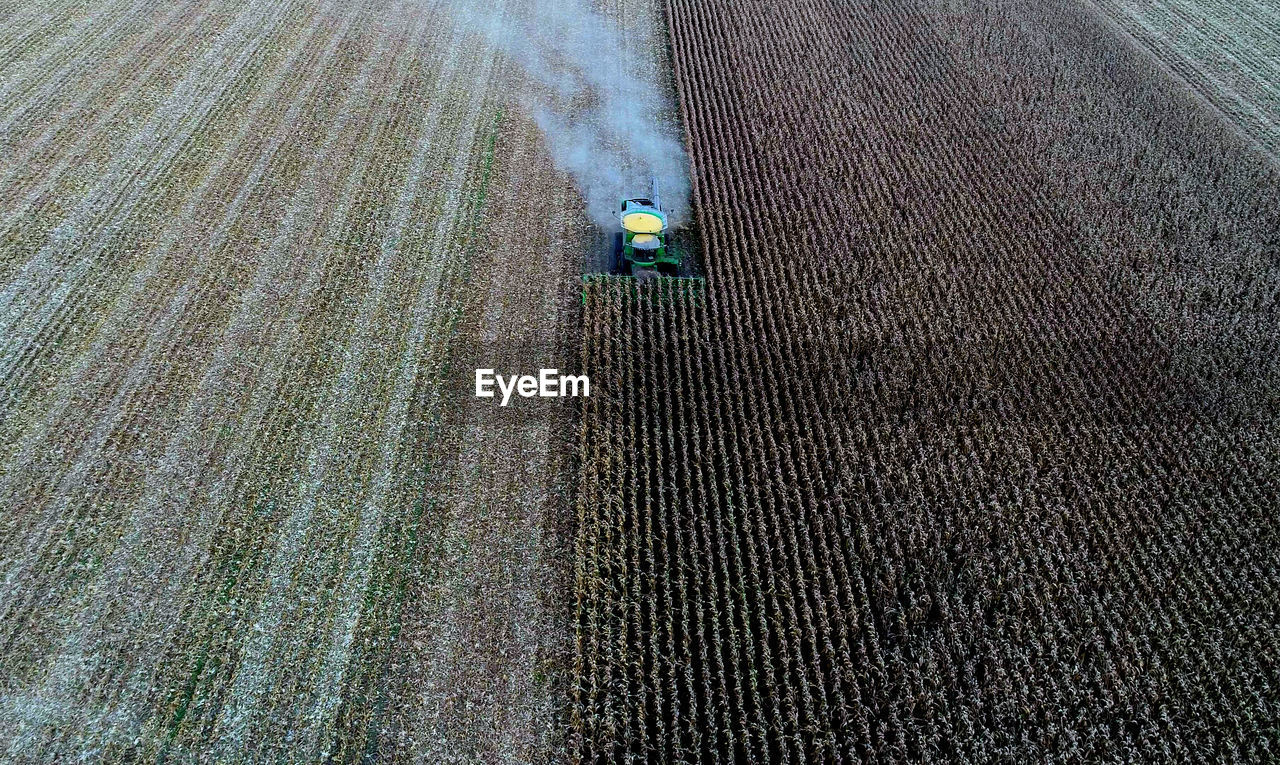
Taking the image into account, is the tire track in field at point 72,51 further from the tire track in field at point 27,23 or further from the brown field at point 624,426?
the tire track in field at point 27,23

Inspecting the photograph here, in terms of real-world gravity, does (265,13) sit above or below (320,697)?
above

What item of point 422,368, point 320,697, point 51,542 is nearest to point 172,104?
point 422,368

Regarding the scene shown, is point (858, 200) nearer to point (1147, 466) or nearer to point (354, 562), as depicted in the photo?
point (1147, 466)

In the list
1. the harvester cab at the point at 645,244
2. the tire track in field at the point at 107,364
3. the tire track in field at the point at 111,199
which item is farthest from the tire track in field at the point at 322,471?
the tire track in field at the point at 111,199

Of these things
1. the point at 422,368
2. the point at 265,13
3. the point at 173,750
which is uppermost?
the point at 265,13

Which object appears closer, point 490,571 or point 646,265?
point 490,571

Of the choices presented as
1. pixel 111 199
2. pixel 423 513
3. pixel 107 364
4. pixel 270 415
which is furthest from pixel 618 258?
pixel 111 199

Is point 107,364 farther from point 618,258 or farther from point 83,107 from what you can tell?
point 83,107
